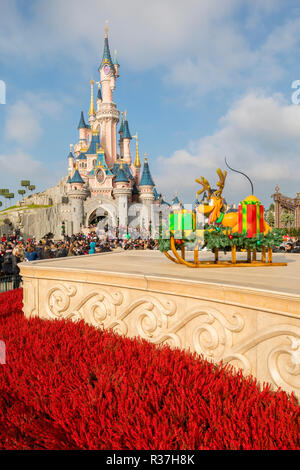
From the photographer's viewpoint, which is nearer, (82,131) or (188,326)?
(188,326)

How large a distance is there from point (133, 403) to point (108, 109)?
58.0m

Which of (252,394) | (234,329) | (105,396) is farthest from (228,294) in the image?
(105,396)

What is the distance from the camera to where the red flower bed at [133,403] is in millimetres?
2258

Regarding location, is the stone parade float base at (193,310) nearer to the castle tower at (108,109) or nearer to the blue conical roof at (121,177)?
the blue conical roof at (121,177)

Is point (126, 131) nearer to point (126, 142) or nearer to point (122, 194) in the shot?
point (126, 142)

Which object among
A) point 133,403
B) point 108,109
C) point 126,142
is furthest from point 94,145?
point 133,403

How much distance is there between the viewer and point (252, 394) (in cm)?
270

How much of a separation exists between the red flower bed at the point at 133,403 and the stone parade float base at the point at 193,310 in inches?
8.1

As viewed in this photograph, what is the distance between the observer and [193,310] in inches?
138

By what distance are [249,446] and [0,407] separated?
7.62 ft

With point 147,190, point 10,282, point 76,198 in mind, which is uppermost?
point 147,190

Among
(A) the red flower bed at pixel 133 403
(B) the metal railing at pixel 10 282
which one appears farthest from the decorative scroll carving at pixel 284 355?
(B) the metal railing at pixel 10 282

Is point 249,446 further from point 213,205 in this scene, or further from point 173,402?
point 213,205

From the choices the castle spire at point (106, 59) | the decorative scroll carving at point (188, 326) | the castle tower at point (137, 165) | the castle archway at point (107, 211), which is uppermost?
the castle spire at point (106, 59)
